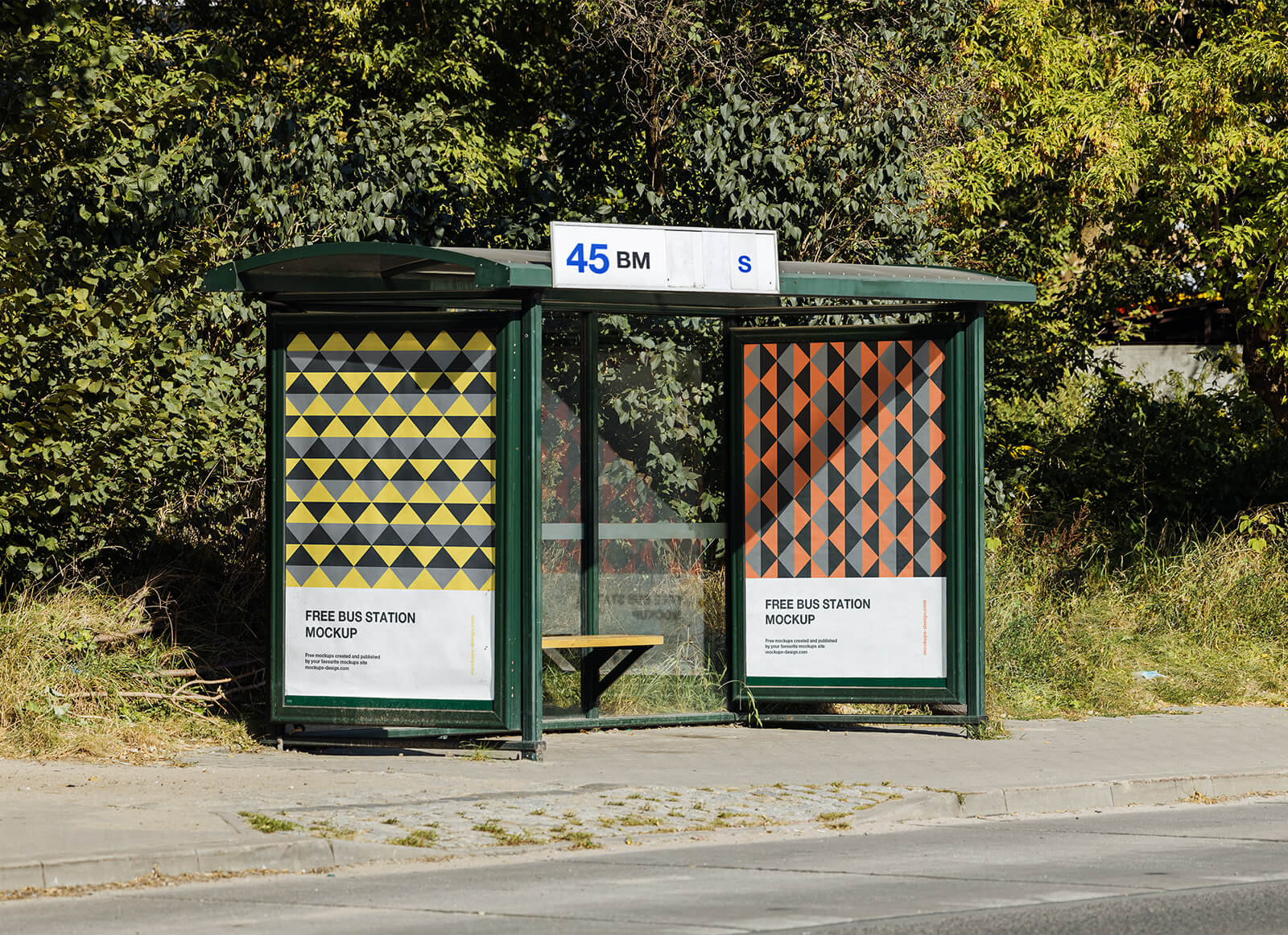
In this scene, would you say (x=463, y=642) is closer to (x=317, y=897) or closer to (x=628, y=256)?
(x=628, y=256)

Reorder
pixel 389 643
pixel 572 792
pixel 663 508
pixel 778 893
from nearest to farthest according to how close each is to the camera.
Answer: pixel 778 893 → pixel 572 792 → pixel 389 643 → pixel 663 508

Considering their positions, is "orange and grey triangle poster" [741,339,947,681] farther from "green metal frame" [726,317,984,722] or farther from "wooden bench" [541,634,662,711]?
"wooden bench" [541,634,662,711]

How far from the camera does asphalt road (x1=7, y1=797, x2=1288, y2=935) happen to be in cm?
632

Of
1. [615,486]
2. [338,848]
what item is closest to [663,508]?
[615,486]

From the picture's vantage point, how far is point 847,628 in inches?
469

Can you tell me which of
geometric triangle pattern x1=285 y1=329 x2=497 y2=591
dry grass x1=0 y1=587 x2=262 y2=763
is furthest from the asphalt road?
dry grass x1=0 y1=587 x2=262 y2=763

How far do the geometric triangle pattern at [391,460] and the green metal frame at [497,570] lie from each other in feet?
0.19

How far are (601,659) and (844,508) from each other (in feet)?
6.24

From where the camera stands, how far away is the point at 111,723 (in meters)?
10.9

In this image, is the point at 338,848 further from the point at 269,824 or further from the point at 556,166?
the point at 556,166

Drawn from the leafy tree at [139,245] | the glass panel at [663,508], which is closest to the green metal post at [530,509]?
the glass panel at [663,508]

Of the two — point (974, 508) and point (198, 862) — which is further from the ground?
point (974, 508)

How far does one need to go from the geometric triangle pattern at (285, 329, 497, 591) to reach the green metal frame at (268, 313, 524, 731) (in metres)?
0.06

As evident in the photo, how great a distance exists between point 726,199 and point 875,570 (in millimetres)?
3911
